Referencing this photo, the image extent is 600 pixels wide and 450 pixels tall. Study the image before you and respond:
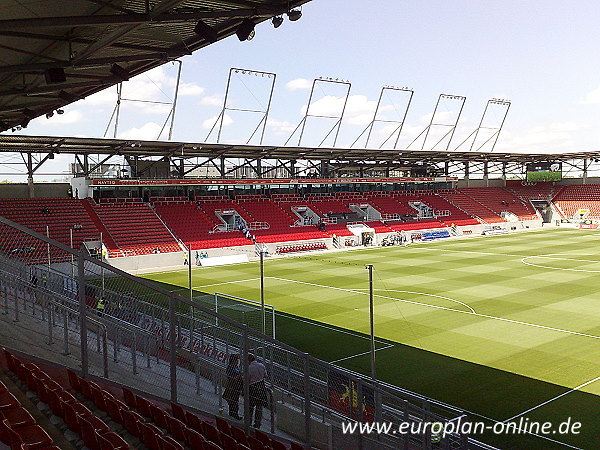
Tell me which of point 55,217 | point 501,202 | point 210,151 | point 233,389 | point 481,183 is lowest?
point 233,389

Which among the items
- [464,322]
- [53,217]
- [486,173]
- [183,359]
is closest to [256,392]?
[183,359]

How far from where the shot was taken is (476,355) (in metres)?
16.6

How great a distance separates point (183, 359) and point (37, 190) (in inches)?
1495

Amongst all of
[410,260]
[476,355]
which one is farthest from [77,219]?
[476,355]

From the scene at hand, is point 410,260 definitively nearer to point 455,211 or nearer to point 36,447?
point 455,211

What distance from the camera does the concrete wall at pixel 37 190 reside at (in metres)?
41.9

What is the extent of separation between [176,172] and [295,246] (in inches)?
524

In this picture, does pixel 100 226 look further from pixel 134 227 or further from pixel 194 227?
pixel 194 227

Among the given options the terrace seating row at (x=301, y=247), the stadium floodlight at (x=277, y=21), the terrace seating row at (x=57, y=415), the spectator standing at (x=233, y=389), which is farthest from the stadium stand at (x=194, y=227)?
the terrace seating row at (x=57, y=415)

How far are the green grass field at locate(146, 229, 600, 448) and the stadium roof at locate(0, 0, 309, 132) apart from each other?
32.1 feet

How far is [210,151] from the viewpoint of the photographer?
149 ft

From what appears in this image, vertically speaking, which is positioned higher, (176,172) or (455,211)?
(176,172)

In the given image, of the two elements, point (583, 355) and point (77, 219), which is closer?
point (583, 355)

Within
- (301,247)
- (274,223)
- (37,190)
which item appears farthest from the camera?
(274,223)
